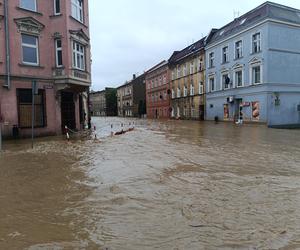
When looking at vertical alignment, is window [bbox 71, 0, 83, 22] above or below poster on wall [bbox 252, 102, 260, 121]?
above

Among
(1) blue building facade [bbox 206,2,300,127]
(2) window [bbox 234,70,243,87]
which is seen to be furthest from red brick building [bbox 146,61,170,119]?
(1) blue building facade [bbox 206,2,300,127]

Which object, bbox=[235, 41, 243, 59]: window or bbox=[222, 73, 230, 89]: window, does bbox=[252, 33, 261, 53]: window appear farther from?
bbox=[222, 73, 230, 89]: window

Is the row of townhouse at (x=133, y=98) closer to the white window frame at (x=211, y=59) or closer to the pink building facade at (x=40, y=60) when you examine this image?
the white window frame at (x=211, y=59)

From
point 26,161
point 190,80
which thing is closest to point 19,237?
point 26,161

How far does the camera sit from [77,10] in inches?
886

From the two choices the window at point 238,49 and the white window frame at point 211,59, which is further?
the white window frame at point 211,59

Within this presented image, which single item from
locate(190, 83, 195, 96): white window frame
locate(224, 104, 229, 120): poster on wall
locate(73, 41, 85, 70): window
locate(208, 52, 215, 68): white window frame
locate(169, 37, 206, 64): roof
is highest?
locate(169, 37, 206, 64): roof

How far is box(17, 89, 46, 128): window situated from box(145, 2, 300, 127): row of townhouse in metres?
19.9

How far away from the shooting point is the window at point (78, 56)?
21.2 m

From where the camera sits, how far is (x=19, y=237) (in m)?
4.46

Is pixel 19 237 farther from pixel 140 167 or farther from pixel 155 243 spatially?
pixel 140 167

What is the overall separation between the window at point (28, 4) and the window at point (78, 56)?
317 centimetres

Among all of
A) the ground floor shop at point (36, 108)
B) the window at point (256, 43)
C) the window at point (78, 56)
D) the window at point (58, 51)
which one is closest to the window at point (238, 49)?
the window at point (256, 43)

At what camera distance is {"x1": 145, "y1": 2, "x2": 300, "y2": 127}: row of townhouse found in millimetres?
30031
